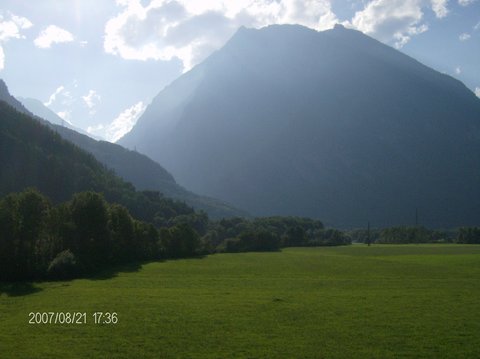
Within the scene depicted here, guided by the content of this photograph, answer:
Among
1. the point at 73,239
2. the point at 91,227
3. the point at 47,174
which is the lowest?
the point at 73,239

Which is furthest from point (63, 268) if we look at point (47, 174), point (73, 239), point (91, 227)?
point (47, 174)

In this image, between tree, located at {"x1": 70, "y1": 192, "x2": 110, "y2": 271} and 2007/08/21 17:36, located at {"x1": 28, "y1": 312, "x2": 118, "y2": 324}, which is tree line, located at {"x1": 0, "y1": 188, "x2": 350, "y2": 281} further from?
2007/08/21 17:36, located at {"x1": 28, "y1": 312, "x2": 118, "y2": 324}

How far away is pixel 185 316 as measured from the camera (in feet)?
107

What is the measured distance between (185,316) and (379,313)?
1440cm

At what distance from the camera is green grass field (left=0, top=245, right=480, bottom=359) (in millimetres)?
24422

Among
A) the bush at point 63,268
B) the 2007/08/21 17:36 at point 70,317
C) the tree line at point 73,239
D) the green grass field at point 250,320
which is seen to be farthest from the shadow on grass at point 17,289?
the 2007/08/21 17:36 at point 70,317

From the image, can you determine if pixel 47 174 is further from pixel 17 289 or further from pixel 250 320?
pixel 250 320

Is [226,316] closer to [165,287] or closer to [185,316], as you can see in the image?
[185,316]

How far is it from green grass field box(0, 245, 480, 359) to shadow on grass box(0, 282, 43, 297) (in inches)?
4.5

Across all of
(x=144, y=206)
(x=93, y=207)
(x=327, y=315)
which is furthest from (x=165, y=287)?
(x=144, y=206)

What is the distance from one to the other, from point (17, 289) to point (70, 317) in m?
22.5

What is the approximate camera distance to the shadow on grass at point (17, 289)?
4664cm

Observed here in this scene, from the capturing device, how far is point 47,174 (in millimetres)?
173000

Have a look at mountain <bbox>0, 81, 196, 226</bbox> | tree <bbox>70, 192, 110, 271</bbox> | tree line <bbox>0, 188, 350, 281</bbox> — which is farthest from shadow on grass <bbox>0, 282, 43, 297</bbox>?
mountain <bbox>0, 81, 196, 226</bbox>
